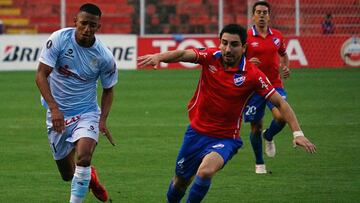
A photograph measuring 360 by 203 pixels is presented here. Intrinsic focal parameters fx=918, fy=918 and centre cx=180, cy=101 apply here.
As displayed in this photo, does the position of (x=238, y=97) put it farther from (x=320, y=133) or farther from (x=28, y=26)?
(x=28, y=26)

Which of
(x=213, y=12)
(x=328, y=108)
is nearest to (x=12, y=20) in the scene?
(x=213, y=12)

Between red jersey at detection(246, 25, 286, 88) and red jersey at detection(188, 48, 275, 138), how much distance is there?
4.33 meters

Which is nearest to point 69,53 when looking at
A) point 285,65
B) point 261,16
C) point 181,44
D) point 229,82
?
point 229,82

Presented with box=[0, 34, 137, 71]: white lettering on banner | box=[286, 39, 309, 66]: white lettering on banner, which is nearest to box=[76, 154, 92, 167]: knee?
box=[0, 34, 137, 71]: white lettering on banner

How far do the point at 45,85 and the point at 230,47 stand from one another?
1972 mm

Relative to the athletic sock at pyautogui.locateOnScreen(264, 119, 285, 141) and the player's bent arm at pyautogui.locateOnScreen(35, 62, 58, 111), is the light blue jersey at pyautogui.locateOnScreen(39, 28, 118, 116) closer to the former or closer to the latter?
the player's bent arm at pyautogui.locateOnScreen(35, 62, 58, 111)

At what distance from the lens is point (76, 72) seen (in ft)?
32.4

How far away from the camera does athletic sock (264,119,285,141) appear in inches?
558

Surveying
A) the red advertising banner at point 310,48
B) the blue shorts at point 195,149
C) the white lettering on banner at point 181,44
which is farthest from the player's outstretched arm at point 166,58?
the white lettering on banner at point 181,44

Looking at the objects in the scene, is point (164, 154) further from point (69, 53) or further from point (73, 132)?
point (69, 53)

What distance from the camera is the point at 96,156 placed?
1471cm

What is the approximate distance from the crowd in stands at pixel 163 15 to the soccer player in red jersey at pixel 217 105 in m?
25.7

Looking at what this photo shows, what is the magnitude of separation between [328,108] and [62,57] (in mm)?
12601

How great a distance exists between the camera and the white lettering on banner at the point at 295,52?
33.1 meters
